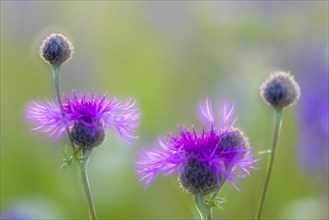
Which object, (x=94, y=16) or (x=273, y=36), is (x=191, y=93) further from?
(x=94, y=16)

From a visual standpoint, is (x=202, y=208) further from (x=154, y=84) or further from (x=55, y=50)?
(x=154, y=84)

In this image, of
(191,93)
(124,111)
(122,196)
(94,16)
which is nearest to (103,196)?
(122,196)

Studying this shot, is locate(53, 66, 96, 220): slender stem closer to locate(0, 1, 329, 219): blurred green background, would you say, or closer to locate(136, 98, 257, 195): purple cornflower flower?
locate(136, 98, 257, 195): purple cornflower flower

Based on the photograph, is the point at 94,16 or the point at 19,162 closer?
the point at 19,162

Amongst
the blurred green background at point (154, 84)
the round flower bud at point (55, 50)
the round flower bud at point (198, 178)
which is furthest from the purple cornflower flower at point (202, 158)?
the blurred green background at point (154, 84)

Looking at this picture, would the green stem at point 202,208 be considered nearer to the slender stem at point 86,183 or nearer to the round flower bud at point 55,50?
the slender stem at point 86,183

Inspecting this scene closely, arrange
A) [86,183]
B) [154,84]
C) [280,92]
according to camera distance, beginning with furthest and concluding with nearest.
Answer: [154,84] → [280,92] → [86,183]

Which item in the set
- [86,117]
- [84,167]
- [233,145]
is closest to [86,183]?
[84,167]
